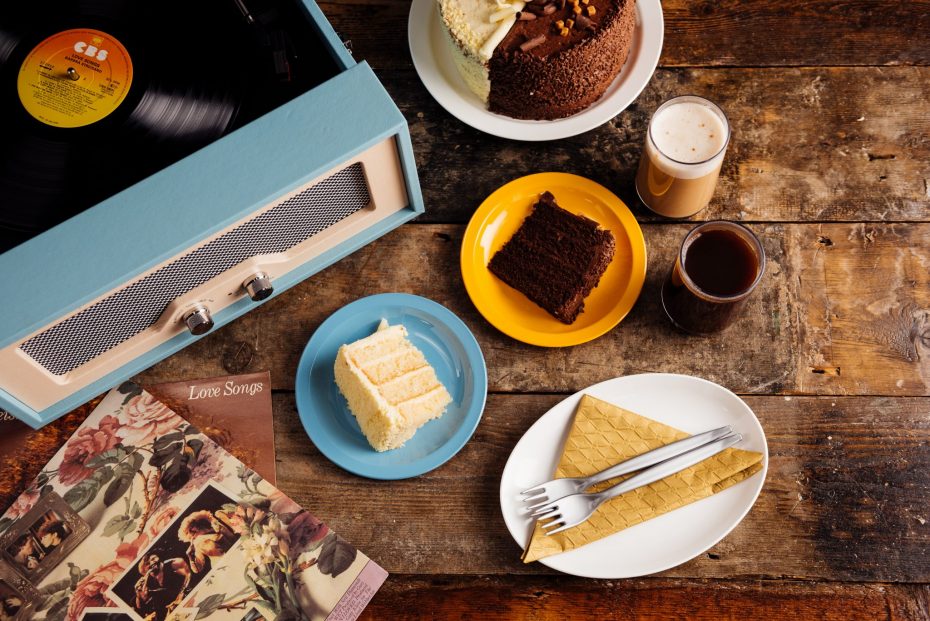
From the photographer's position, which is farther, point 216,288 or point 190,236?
point 216,288

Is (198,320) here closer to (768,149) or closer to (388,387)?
(388,387)

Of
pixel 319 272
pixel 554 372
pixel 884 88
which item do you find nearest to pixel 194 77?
pixel 319 272

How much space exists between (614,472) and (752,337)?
33 centimetres

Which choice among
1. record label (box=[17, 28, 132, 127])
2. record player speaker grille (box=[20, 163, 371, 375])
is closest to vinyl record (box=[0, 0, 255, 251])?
record label (box=[17, 28, 132, 127])

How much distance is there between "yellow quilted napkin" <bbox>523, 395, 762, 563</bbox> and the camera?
1161 mm

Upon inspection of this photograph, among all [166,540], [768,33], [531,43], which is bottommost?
[166,540]

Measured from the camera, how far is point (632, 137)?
4.56ft

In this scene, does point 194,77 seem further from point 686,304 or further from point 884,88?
point 884,88

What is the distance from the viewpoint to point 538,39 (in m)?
1.21

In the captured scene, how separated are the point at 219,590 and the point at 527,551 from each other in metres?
0.46

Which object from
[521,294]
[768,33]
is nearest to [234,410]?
[521,294]

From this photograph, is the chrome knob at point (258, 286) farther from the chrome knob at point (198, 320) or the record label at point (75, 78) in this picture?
the record label at point (75, 78)

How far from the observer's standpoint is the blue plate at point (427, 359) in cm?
122

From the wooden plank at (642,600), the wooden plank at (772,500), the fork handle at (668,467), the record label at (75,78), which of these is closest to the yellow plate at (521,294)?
the wooden plank at (772,500)
